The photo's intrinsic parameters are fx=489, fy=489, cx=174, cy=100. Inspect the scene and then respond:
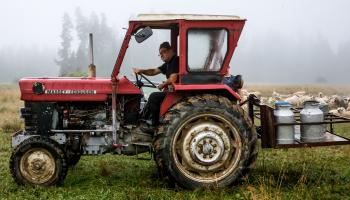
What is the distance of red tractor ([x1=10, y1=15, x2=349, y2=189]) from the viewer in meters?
6.87

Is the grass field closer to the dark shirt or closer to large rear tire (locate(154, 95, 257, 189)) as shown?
large rear tire (locate(154, 95, 257, 189))

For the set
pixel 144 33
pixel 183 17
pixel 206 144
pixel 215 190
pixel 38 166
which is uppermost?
pixel 183 17

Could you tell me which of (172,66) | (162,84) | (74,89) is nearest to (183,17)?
(172,66)

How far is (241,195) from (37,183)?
Answer: 295cm

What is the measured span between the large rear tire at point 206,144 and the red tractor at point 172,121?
0.01 meters

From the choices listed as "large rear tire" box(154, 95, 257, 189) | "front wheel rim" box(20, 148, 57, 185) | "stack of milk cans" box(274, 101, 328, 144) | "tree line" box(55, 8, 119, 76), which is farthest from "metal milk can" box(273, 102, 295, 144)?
"tree line" box(55, 8, 119, 76)

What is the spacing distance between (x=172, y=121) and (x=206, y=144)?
2.03ft

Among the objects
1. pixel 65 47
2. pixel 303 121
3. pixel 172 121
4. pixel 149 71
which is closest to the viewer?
pixel 172 121

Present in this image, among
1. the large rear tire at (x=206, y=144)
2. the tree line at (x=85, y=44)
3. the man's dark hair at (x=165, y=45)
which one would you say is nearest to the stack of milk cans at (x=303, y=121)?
the large rear tire at (x=206, y=144)

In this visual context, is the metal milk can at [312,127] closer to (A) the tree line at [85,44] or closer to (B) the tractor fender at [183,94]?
(B) the tractor fender at [183,94]

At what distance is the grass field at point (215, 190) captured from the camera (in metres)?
6.62

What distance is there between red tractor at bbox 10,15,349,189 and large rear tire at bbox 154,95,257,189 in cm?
1

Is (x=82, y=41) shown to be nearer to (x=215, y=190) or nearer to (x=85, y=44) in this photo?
(x=85, y=44)

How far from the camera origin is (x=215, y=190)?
6.85 metres
